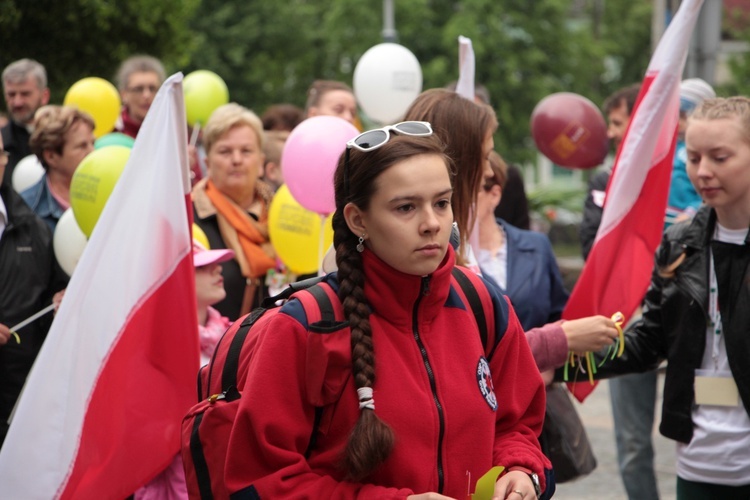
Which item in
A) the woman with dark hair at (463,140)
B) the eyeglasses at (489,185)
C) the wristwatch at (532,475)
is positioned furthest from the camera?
the eyeglasses at (489,185)

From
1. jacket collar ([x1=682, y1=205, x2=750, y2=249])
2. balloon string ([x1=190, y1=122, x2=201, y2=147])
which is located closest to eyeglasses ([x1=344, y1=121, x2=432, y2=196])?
jacket collar ([x1=682, y1=205, x2=750, y2=249])

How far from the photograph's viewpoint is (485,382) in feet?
9.46

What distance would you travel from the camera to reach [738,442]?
13.1ft

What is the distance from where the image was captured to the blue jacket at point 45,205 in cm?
619

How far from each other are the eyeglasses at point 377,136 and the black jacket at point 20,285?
3.07 meters

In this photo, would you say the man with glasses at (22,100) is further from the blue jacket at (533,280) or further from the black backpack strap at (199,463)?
the black backpack strap at (199,463)

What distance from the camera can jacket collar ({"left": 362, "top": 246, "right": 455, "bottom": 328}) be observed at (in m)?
2.78

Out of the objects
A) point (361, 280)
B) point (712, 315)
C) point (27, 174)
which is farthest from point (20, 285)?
point (712, 315)

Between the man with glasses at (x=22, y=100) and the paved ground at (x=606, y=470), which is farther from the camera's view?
the man with glasses at (x=22, y=100)

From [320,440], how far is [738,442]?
6.23 feet

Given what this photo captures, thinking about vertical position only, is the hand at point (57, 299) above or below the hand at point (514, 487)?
below

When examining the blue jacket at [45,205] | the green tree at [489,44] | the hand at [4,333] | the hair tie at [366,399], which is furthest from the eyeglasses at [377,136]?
the green tree at [489,44]

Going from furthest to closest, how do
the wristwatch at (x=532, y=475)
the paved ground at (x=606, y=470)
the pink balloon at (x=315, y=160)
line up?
1. the paved ground at (x=606, y=470)
2. the pink balloon at (x=315, y=160)
3. the wristwatch at (x=532, y=475)

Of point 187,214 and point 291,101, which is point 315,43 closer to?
point 291,101
